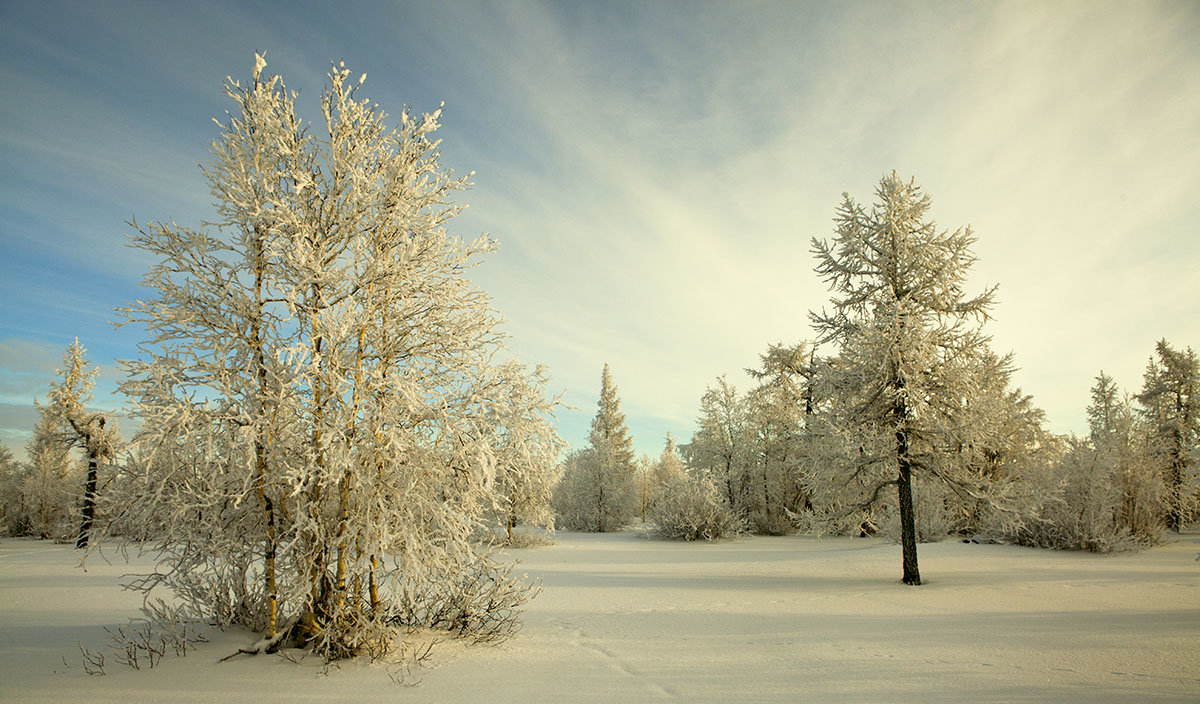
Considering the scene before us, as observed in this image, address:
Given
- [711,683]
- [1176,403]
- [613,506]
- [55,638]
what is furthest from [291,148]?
[1176,403]

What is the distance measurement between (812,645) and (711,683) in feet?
6.58

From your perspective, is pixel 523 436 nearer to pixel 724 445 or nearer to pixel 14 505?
pixel 724 445

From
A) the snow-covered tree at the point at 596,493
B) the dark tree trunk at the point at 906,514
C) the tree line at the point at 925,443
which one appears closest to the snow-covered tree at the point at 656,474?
the snow-covered tree at the point at 596,493

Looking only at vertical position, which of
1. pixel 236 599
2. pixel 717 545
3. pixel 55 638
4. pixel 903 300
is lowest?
pixel 717 545

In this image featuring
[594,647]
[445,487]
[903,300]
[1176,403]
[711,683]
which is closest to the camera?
[711,683]

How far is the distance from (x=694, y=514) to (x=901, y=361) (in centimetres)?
1439

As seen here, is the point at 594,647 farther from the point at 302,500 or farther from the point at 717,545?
the point at 717,545

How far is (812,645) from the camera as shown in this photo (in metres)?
6.52

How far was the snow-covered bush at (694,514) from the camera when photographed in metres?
23.4

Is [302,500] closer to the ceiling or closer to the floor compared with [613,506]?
closer to the ceiling

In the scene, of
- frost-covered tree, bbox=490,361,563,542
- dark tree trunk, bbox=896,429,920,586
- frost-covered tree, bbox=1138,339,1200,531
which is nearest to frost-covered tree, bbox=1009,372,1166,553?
dark tree trunk, bbox=896,429,920,586

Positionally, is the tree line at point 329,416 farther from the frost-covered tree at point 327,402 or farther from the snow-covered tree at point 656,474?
the snow-covered tree at point 656,474

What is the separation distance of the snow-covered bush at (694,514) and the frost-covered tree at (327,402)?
18.0 metres

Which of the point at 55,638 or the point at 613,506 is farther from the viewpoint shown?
the point at 613,506
